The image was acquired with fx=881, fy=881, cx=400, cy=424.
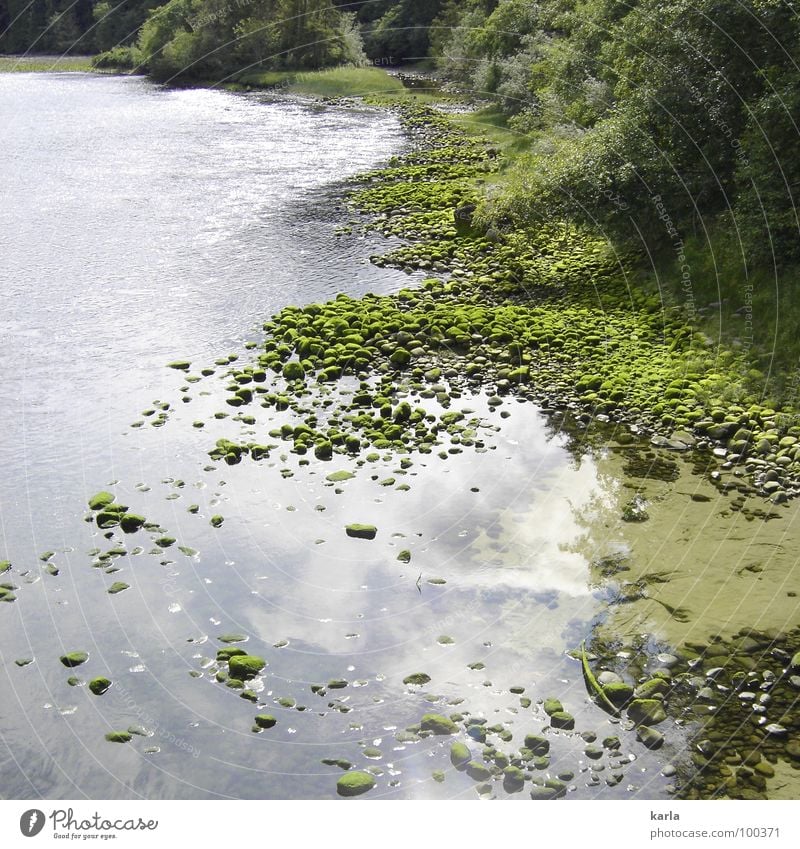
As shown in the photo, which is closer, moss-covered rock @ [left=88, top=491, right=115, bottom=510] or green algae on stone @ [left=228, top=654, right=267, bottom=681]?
→ green algae on stone @ [left=228, top=654, right=267, bottom=681]

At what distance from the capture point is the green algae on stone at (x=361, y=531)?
17406mm

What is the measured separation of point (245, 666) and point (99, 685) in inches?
88.1

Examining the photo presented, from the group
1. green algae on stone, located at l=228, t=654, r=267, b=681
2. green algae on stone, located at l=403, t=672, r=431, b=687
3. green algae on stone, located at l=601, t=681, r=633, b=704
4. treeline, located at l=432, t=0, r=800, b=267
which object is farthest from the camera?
treeline, located at l=432, t=0, r=800, b=267

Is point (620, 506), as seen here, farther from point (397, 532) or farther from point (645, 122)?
point (645, 122)

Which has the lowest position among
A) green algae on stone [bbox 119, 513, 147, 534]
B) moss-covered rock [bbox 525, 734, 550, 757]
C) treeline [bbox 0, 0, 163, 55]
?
moss-covered rock [bbox 525, 734, 550, 757]

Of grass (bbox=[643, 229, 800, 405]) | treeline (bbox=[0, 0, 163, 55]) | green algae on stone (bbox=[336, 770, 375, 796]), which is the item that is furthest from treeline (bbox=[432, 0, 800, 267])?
treeline (bbox=[0, 0, 163, 55])

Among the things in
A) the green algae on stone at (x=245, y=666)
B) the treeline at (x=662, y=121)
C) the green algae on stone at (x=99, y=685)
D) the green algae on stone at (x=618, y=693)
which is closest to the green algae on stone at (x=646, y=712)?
the green algae on stone at (x=618, y=693)

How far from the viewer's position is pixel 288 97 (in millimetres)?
71750

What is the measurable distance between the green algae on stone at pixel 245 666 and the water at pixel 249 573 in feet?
0.84

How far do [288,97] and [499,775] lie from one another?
68459 millimetres

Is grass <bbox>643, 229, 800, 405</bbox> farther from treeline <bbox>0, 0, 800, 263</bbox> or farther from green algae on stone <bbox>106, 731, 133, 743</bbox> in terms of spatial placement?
green algae on stone <bbox>106, 731, 133, 743</bbox>

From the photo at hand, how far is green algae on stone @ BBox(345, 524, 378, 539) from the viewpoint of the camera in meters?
17.4

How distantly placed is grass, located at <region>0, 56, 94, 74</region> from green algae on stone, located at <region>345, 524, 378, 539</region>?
9181 cm

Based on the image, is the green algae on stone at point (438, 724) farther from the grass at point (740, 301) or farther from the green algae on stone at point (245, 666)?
the grass at point (740, 301)
